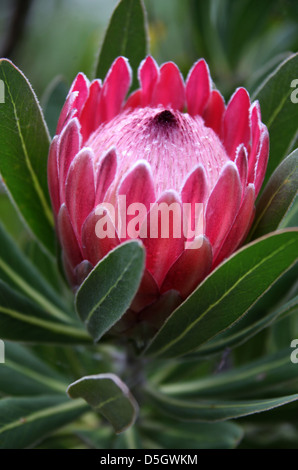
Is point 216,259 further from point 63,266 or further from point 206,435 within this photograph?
point 206,435

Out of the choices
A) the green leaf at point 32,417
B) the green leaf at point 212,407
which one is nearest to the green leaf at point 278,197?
the green leaf at point 212,407

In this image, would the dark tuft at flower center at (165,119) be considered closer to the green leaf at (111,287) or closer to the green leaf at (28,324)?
the green leaf at (111,287)

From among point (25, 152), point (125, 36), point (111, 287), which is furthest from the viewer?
point (125, 36)

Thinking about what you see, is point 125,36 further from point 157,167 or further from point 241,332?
point 241,332

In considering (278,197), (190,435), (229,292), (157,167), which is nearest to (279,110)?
(278,197)

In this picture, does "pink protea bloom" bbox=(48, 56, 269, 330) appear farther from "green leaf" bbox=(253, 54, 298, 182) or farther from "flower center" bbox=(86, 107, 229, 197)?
"green leaf" bbox=(253, 54, 298, 182)

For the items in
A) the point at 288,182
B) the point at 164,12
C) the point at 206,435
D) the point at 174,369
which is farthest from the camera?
the point at 164,12

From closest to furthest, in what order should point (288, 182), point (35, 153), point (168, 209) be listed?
point (168, 209) → point (288, 182) → point (35, 153)

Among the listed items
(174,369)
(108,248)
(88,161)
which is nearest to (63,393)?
(174,369)
